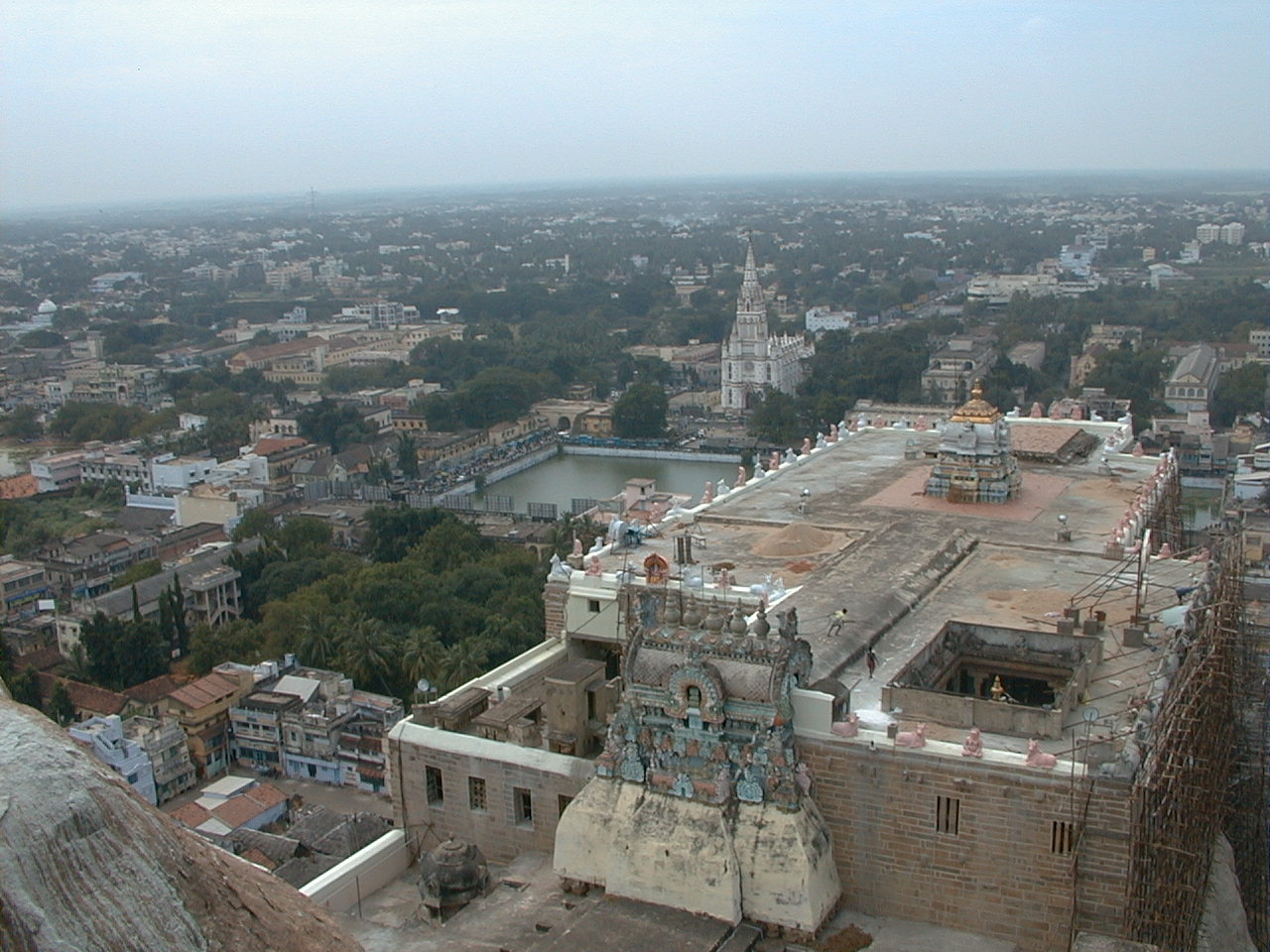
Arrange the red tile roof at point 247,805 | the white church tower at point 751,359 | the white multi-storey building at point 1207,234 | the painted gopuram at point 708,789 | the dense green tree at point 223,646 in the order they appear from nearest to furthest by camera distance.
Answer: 1. the painted gopuram at point 708,789
2. the red tile roof at point 247,805
3. the dense green tree at point 223,646
4. the white church tower at point 751,359
5. the white multi-storey building at point 1207,234

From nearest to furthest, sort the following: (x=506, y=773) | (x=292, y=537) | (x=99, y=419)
Result: (x=506, y=773), (x=292, y=537), (x=99, y=419)

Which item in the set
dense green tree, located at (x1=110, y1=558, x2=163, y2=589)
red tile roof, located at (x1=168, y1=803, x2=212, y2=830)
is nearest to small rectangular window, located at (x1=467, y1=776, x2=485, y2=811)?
red tile roof, located at (x1=168, y1=803, x2=212, y2=830)

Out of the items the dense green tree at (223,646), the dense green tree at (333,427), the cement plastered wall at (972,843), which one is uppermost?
the cement plastered wall at (972,843)

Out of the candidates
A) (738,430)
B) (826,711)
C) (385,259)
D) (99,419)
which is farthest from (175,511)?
(385,259)

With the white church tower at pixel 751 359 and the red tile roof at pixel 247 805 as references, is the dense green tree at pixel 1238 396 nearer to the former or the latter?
the white church tower at pixel 751 359

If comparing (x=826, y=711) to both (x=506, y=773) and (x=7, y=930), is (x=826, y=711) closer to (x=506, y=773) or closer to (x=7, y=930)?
(x=506, y=773)

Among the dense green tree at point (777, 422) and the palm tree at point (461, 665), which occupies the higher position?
the palm tree at point (461, 665)

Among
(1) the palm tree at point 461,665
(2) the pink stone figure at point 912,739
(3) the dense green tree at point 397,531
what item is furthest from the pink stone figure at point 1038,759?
(3) the dense green tree at point 397,531

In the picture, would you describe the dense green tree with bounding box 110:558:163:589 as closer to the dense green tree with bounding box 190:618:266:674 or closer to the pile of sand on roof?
the dense green tree with bounding box 190:618:266:674
